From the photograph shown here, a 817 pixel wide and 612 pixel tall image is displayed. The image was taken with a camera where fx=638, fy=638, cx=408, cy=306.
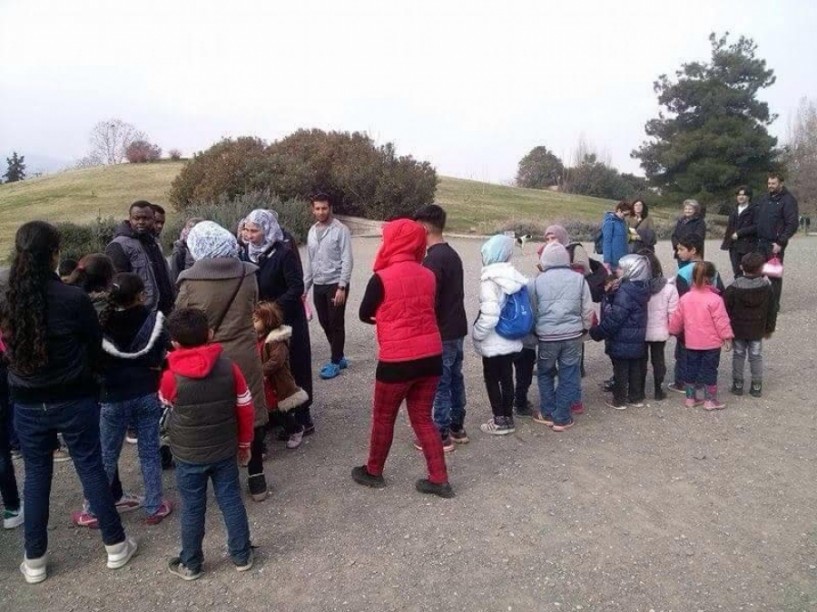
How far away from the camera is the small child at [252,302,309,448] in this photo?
4777 mm

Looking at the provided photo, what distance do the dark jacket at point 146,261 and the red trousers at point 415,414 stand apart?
7.61ft

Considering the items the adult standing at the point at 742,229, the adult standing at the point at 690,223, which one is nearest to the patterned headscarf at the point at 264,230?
the adult standing at the point at 690,223

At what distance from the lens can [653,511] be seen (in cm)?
404

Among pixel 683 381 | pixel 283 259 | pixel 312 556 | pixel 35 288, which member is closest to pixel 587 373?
pixel 683 381

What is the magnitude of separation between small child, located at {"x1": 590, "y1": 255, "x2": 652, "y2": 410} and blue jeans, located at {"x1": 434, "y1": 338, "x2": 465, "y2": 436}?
1.58 m

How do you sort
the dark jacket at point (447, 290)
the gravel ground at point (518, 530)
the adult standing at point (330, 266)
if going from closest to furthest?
1. the gravel ground at point (518, 530)
2. the dark jacket at point (447, 290)
3. the adult standing at point (330, 266)

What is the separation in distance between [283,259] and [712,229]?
28529mm

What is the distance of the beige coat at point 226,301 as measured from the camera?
390cm

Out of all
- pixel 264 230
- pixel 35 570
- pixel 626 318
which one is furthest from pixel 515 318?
pixel 35 570

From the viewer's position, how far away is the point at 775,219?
8.84m

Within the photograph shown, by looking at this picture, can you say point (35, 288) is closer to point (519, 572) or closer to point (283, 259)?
point (283, 259)

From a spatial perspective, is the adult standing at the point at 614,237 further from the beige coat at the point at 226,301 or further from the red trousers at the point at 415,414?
the beige coat at the point at 226,301

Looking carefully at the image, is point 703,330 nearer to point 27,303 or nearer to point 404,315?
point 404,315

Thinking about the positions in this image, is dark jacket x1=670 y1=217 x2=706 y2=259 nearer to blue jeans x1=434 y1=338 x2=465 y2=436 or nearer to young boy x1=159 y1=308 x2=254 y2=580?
blue jeans x1=434 y1=338 x2=465 y2=436
